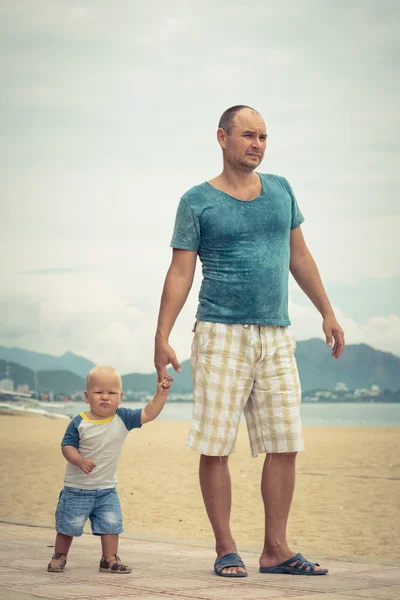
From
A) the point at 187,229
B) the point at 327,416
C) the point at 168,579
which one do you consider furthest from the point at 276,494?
the point at 327,416

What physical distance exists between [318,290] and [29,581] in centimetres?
197

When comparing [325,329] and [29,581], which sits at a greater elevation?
[325,329]

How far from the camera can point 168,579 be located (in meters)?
3.88

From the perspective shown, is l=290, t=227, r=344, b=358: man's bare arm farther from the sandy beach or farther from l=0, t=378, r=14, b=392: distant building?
l=0, t=378, r=14, b=392: distant building

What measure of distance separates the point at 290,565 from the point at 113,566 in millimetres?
774

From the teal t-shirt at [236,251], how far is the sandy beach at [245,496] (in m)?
1.74

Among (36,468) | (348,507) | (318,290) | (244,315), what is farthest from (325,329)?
(36,468)

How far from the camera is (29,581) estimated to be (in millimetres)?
3756

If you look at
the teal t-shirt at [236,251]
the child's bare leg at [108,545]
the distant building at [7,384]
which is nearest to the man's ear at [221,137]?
the teal t-shirt at [236,251]

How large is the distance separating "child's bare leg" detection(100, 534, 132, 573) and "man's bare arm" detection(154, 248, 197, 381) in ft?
2.61

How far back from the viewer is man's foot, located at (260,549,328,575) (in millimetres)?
4176

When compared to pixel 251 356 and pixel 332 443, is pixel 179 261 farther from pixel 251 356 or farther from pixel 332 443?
pixel 332 443

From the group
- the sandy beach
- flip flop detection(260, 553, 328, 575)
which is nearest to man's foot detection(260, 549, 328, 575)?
flip flop detection(260, 553, 328, 575)

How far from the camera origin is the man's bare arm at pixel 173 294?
4359 mm
